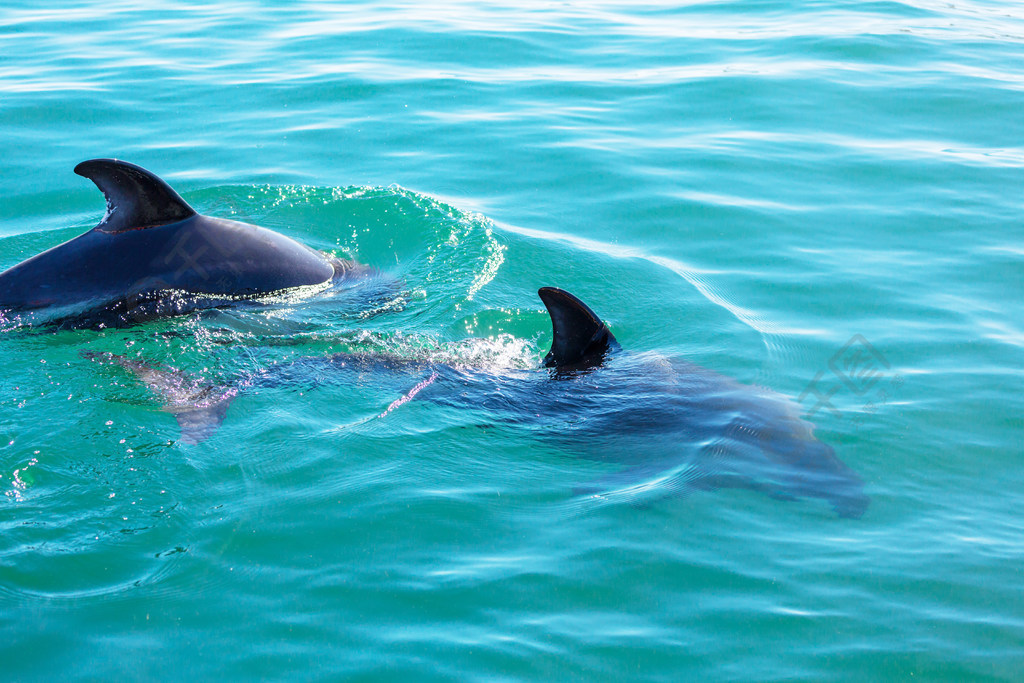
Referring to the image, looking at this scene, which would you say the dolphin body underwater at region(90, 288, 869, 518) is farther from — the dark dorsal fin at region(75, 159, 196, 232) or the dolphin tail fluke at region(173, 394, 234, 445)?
the dark dorsal fin at region(75, 159, 196, 232)

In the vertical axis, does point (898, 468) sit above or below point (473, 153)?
below

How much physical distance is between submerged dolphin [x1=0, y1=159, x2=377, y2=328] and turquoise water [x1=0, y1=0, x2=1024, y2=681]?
21 cm

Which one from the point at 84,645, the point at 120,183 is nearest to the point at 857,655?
the point at 84,645

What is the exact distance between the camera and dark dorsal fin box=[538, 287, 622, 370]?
7293 millimetres

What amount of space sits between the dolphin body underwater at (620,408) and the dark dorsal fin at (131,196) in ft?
3.75

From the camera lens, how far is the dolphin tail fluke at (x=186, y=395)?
684cm

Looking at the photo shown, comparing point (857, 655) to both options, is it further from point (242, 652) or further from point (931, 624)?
point (242, 652)

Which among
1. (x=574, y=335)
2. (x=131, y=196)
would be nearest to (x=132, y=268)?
(x=131, y=196)

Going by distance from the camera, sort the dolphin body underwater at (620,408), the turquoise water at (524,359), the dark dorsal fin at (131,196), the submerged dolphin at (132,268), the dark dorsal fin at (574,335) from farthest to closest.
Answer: the submerged dolphin at (132,268), the dark dorsal fin at (131,196), the dark dorsal fin at (574,335), the dolphin body underwater at (620,408), the turquoise water at (524,359)

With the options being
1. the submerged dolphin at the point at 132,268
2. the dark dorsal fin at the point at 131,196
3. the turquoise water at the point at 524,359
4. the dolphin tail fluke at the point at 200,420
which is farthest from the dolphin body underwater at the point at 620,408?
the dark dorsal fin at the point at 131,196

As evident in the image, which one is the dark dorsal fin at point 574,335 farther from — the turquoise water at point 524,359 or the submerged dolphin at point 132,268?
the submerged dolphin at point 132,268

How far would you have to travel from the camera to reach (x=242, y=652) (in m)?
4.98

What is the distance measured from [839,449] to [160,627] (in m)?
4.77

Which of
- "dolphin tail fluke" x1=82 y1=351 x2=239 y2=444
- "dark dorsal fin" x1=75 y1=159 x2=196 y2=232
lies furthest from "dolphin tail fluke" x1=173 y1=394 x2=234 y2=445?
"dark dorsal fin" x1=75 y1=159 x2=196 y2=232
